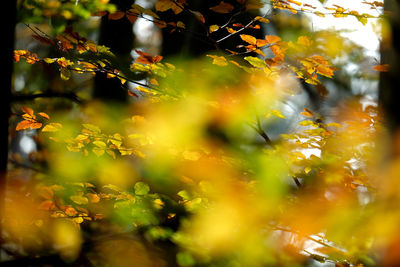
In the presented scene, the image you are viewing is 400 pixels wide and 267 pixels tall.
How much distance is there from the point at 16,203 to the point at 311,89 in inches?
150

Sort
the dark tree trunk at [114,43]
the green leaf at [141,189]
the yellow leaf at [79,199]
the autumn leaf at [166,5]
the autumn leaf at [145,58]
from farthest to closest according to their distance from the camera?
the dark tree trunk at [114,43] → the yellow leaf at [79,199] → the green leaf at [141,189] → the autumn leaf at [145,58] → the autumn leaf at [166,5]

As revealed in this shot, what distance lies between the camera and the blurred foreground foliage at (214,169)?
2203 mm

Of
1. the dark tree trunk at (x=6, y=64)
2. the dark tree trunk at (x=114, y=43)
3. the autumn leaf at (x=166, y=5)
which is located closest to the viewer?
the dark tree trunk at (x=6, y=64)

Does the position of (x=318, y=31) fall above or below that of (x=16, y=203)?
above

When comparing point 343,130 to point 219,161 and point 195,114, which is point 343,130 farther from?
point 195,114

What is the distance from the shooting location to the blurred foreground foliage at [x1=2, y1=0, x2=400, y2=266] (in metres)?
2.20

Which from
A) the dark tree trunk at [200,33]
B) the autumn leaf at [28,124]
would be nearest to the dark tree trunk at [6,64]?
the autumn leaf at [28,124]

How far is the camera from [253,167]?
7.84 feet

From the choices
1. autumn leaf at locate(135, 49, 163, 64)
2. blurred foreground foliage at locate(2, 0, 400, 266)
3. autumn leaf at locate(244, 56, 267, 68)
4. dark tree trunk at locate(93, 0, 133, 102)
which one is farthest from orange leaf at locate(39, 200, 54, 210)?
autumn leaf at locate(244, 56, 267, 68)

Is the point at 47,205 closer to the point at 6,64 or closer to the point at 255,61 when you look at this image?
the point at 6,64

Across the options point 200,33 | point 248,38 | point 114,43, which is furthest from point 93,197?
point 114,43

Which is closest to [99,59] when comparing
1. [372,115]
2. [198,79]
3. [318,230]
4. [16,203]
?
[198,79]

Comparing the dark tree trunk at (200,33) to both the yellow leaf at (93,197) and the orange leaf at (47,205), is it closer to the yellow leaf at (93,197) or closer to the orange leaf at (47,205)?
the yellow leaf at (93,197)

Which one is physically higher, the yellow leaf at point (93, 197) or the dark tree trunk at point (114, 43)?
the dark tree trunk at point (114, 43)
